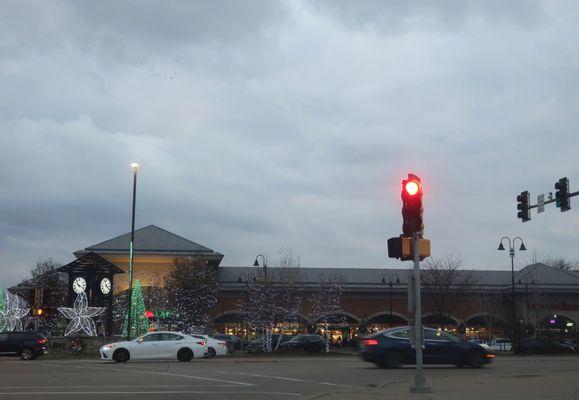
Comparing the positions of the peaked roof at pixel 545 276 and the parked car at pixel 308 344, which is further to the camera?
the peaked roof at pixel 545 276

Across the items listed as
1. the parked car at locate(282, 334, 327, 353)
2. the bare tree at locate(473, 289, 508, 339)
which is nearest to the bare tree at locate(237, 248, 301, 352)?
the parked car at locate(282, 334, 327, 353)

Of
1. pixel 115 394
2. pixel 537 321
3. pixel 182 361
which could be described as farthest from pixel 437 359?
pixel 537 321

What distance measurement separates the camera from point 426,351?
23.9 m

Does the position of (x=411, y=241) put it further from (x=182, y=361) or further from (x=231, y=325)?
(x=231, y=325)

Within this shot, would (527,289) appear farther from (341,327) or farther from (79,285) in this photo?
(79,285)

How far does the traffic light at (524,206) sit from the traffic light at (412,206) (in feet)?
56.8

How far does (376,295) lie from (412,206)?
62.7m

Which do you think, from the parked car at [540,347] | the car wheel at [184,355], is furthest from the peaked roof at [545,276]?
the car wheel at [184,355]

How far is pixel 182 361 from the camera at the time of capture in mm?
27906

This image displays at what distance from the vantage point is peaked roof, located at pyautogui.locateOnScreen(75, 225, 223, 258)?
75.9m

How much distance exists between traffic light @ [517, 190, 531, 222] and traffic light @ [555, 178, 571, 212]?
8.14 ft

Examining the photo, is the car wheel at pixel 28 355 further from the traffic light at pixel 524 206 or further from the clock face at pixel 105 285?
the traffic light at pixel 524 206

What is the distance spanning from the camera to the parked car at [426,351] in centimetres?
2378

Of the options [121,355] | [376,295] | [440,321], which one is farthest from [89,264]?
[376,295]
